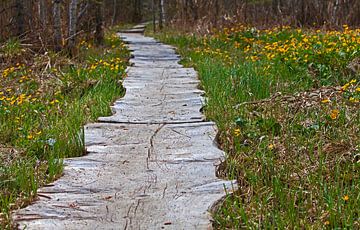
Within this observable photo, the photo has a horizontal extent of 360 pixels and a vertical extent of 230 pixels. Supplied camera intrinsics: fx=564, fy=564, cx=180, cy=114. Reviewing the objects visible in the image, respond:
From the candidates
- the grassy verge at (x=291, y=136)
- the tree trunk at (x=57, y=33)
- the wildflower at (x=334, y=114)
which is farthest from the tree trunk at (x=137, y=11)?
the wildflower at (x=334, y=114)

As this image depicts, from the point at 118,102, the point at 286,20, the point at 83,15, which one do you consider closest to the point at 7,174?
the point at 118,102

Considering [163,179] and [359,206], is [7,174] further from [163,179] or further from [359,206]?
[359,206]

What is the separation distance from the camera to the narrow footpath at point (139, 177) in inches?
93.7

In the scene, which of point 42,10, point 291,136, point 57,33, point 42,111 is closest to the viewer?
point 291,136

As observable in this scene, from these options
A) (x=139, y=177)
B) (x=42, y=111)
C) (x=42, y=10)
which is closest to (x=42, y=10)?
(x=42, y=10)

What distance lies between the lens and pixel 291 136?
3.40 m

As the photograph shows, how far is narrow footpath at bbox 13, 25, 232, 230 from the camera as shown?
7.80 feet

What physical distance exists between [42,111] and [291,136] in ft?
6.71

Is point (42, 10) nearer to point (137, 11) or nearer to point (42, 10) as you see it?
point (42, 10)

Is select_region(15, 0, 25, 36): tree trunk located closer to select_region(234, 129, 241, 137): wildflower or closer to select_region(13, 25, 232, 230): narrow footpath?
select_region(13, 25, 232, 230): narrow footpath

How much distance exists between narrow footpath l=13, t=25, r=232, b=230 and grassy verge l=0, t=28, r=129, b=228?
3.8 inches

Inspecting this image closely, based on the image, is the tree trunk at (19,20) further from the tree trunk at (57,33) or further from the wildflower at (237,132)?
the wildflower at (237,132)

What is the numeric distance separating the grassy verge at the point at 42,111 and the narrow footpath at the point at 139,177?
0.10 meters

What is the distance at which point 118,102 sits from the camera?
191 inches
